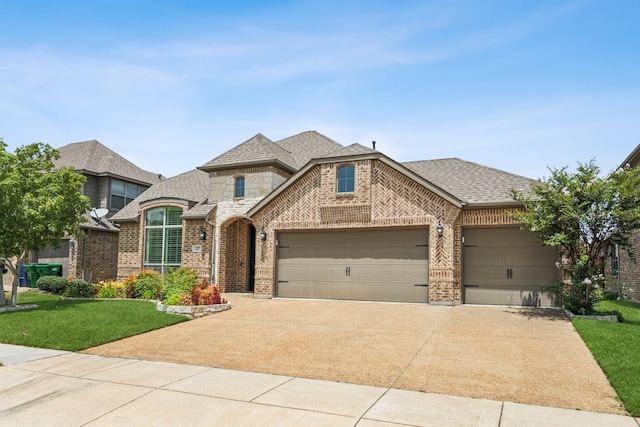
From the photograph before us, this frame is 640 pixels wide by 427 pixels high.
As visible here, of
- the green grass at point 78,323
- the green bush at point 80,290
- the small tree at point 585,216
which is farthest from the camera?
the green bush at point 80,290

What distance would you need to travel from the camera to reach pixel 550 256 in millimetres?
14641

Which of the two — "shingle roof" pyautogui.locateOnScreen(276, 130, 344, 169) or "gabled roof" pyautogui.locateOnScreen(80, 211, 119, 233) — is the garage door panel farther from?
"gabled roof" pyautogui.locateOnScreen(80, 211, 119, 233)

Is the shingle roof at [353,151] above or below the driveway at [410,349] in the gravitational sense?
above

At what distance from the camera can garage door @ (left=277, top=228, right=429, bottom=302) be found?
15.9 metres

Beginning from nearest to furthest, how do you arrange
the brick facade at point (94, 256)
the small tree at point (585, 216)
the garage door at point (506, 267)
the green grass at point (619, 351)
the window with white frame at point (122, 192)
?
the green grass at point (619, 351)
the small tree at point (585, 216)
the garage door at point (506, 267)
the brick facade at point (94, 256)
the window with white frame at point (122, 192)

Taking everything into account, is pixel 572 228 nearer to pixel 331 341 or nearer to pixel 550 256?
pixel 550 256

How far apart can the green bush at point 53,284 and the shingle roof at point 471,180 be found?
15.8 metres

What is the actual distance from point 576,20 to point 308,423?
34.4 ft

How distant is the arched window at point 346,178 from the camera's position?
16844 mm

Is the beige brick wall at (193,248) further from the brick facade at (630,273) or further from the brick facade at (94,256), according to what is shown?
the brick facade at (630,273)

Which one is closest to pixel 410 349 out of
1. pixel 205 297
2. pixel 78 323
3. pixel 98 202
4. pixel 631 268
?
pixel 205 297

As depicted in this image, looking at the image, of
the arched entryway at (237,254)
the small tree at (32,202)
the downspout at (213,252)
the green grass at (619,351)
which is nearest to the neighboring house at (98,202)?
the downspout at (213,252)

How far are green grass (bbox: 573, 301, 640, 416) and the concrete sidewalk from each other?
109cm

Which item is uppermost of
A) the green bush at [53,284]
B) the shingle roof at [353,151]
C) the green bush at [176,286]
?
the shingle roof at [353,151]
